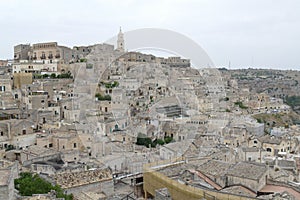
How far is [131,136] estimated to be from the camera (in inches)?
505

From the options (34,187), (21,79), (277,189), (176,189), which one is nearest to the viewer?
(34,187)

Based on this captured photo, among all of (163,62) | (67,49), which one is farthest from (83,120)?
(67,49)

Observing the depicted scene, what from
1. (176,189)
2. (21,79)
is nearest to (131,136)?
(176,189)

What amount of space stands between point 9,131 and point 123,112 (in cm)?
492

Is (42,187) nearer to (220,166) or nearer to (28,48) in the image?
(220,166)

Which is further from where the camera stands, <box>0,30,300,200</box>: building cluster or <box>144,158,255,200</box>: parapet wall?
<box>0,30,300,200</box>: building cluster

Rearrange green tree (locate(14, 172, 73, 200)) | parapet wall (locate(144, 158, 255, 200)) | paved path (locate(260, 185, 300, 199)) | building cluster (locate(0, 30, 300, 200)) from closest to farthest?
green tree (locate(14, 172, 73, 200))
parapet wall (locate(144, 158, 255, 200))
paved path (locate(260, 185, 300, 199))
building cluster (locate(0, 30, 300, 200))

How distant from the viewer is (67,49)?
2595 cm

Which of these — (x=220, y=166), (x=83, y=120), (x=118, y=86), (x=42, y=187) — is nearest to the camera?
(x=42, y=187)

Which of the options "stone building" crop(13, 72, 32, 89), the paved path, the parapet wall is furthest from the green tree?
"stone building" crop(13, 72, 32, 89)

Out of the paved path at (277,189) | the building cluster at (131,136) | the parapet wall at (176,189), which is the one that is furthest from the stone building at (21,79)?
the paved path at (277,189)

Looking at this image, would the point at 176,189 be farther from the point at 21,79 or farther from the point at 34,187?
the point at 21,79

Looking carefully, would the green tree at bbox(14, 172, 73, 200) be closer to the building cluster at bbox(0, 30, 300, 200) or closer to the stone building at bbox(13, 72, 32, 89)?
the building cluster at bbox(0, 30, 300, 200)

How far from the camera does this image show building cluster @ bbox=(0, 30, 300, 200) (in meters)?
8.05
